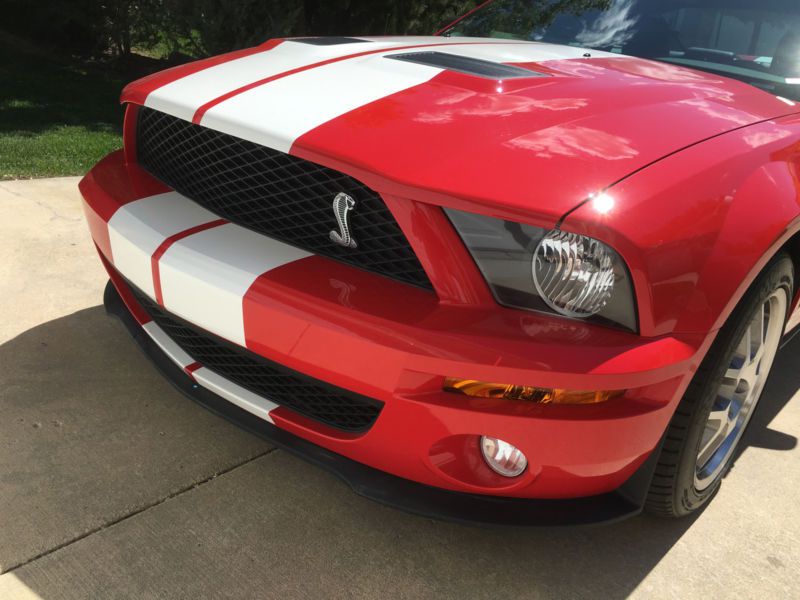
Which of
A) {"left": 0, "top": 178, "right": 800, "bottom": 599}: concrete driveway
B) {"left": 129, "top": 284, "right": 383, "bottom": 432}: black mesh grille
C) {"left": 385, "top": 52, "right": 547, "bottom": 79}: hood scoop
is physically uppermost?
{"left": 385, "top": 52, "right": 547, "bottom": 79}: hood scoop

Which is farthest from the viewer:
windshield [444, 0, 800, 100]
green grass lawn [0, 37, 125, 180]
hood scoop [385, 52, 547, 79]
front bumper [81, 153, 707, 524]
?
green grass lawn [0, 37, 125, 180]

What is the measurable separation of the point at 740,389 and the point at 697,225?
2.28 feet

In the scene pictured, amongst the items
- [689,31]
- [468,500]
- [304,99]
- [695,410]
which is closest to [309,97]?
[304,99]

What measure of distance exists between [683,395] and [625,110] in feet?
2.13

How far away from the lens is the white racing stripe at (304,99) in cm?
161

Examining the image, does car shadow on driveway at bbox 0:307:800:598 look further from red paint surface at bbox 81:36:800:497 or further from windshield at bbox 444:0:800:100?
windshield at bbox 444:0:800:100

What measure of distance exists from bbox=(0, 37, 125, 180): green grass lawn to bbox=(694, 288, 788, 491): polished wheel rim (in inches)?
149

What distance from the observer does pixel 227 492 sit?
1.86 metres

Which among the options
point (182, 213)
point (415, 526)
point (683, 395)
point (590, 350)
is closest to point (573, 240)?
point (590, 350)

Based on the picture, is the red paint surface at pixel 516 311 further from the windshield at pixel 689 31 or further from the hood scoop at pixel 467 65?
the windshield at pixel 689 31

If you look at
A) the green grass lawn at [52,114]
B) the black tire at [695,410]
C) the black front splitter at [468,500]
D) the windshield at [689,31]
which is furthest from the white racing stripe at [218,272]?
the green grass lawn at [52,114]

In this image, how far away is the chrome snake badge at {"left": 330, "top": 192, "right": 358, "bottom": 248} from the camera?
158 cm

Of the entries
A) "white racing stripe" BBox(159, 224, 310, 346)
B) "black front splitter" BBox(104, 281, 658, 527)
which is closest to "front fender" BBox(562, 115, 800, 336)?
"black front splitter" BBox(104, 281, 658, 527)

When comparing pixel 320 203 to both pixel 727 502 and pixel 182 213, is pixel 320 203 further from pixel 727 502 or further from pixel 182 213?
pixel 727 502
